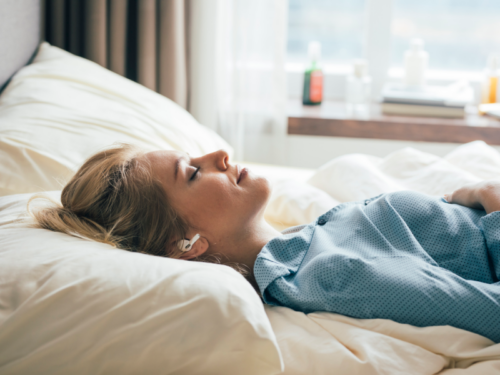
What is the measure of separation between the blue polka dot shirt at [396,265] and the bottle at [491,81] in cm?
136

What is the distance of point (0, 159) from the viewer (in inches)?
42.4

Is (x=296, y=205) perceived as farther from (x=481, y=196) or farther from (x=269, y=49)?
(x=269, y=49)

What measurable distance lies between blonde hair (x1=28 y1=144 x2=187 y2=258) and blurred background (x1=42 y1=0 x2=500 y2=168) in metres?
0.98

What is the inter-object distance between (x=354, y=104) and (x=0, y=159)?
4.87 feet

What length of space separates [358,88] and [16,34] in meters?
1.35

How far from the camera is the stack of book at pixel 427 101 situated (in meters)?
2.00

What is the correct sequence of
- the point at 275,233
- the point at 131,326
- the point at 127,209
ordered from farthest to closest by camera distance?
1. the point at 275,233
2. the point at 127,209
3. the point at 131,326

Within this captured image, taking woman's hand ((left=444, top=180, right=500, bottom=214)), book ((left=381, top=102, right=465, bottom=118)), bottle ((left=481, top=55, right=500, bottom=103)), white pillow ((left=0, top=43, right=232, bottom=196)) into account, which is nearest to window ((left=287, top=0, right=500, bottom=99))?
bottle ((left=481, top=55, right=500, bottom=103))

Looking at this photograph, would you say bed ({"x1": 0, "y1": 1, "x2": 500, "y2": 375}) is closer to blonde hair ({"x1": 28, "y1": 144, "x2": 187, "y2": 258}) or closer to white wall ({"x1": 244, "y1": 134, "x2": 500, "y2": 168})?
blonde hair ({"x1": 28, "y1": 144, "x2": 187, "y2": 258})

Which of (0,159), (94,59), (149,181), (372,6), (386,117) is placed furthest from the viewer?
(372,6)

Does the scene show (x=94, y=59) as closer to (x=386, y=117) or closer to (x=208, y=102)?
(x=208, y=102)

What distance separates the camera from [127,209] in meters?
0.96

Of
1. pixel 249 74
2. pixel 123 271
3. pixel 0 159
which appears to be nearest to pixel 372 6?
pixel 249 74

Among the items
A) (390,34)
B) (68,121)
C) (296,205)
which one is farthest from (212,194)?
(390,34)
